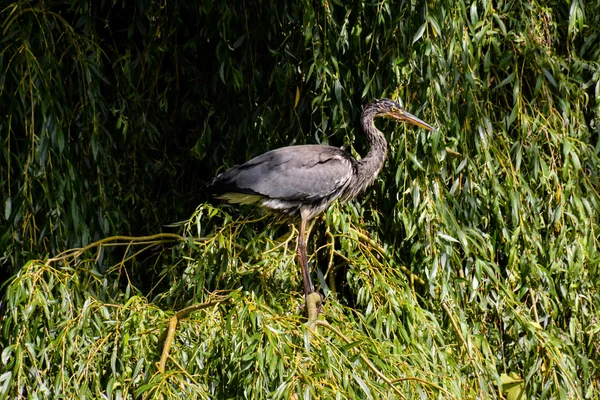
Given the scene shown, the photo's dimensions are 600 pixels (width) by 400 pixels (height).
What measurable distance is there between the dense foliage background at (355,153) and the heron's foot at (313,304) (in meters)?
0.07

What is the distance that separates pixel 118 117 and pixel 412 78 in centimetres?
137

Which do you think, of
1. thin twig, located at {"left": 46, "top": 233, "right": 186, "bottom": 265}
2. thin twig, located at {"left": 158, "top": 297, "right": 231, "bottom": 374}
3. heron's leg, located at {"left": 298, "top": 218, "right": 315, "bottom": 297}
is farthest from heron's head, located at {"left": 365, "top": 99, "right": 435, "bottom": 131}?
thin twig, located at {"left": 158, "top": 297, "right": 231, "bottom": 374}

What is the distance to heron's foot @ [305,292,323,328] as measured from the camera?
→ 3950mm

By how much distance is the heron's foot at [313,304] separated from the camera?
3950 millimetres

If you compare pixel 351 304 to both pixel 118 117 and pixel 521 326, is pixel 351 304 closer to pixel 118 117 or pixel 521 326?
pixel 521 326

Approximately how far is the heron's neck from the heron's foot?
0.71 metres

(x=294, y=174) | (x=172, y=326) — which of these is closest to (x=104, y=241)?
(x=172, y=326)

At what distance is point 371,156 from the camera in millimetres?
4805

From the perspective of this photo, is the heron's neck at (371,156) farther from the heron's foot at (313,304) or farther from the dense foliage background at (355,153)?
the heron's foot at (313,304)

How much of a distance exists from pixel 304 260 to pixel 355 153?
0.73 meters

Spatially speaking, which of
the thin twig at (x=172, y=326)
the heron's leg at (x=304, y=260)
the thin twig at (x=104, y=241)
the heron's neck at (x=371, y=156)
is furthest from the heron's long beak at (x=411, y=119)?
the thin twig at (x=172, y=326)

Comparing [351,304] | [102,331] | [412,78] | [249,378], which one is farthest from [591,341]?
[102,331]

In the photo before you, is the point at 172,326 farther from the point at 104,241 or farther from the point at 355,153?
the point at 355,153

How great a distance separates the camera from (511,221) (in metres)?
4.56
